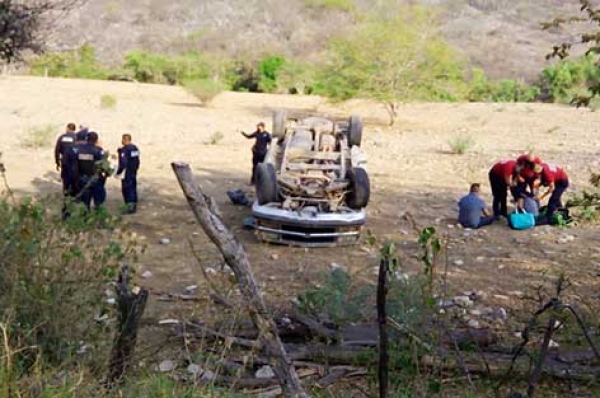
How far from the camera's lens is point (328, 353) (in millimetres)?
6484

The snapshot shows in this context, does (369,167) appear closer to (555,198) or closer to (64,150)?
(555,198)

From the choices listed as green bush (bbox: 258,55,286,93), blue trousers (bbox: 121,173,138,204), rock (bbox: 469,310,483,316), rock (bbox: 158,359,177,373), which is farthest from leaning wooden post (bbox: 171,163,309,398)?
green bush (bbox: 258,55,286,93)

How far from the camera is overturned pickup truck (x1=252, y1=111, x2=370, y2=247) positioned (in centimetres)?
1079

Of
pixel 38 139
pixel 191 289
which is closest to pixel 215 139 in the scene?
pixel 38 139

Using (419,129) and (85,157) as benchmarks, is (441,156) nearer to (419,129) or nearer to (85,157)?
(419,129)

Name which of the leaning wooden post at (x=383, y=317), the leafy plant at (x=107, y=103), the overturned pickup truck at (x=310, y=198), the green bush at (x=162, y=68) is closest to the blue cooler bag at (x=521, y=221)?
the overturned pickup truck at (x=310, y=198)

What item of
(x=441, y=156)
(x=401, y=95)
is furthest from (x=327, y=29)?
(x=441, y=156)

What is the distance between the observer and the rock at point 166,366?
19.0ft

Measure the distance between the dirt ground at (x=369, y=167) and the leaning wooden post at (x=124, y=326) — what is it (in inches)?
131

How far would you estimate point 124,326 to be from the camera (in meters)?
4.59

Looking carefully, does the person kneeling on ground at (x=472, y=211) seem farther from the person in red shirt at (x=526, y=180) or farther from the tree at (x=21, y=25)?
the tree at (x=21, y=25)

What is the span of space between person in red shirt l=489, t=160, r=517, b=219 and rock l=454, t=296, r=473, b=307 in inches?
178

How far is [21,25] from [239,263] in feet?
13.5

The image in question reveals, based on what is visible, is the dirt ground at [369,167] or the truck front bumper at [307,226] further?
the truck front bumper at [307,226]
